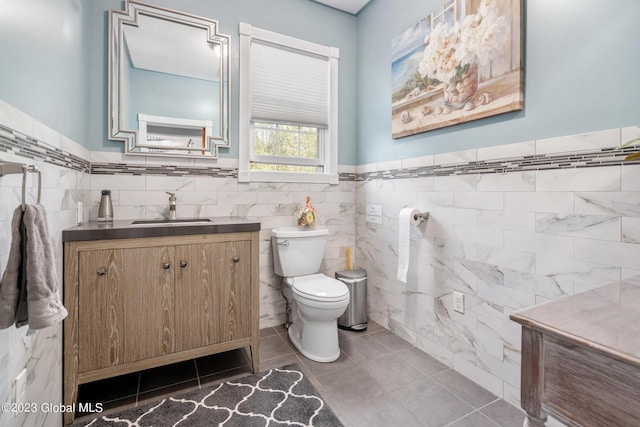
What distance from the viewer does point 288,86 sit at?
2498 millimetres

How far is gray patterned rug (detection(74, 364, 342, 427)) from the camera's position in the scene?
1400 millimetres

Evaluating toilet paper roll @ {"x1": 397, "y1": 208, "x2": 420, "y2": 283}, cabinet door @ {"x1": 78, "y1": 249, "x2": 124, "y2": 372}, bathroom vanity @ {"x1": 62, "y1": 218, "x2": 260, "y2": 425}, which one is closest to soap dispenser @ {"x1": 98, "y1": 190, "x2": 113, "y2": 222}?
bathroom vanity @ {"x1": 62, "y1": 218, "x2": 260, "y2": 425}

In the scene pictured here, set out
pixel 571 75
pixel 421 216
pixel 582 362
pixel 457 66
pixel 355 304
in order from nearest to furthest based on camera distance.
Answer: pixel 582 362 → pixel 571 75 → pixel 457 66 → pixel 421 216 → pixel 355 304

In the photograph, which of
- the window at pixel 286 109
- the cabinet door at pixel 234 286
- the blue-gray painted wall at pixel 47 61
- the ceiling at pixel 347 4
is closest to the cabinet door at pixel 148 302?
the cabinet door at pixel 234 286

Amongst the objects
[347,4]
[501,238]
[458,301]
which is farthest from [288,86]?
[458,301]

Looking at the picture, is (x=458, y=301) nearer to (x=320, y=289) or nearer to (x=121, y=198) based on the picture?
(x=320, y=289)

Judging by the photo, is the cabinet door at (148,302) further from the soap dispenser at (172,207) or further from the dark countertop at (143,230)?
the soap dispenser at (172,207)

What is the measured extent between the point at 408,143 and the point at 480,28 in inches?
30.3

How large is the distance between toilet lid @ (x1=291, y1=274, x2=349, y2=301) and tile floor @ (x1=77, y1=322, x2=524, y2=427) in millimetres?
433

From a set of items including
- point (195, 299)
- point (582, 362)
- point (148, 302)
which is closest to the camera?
point (582, 362)

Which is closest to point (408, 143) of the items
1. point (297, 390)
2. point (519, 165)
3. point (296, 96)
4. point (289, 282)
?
point (519, 165)

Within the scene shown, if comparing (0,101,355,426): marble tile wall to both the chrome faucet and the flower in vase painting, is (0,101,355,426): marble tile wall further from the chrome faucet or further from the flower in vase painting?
the flower in vase painting

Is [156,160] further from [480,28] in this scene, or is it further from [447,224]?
[480,28]

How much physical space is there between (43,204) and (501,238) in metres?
2.04
